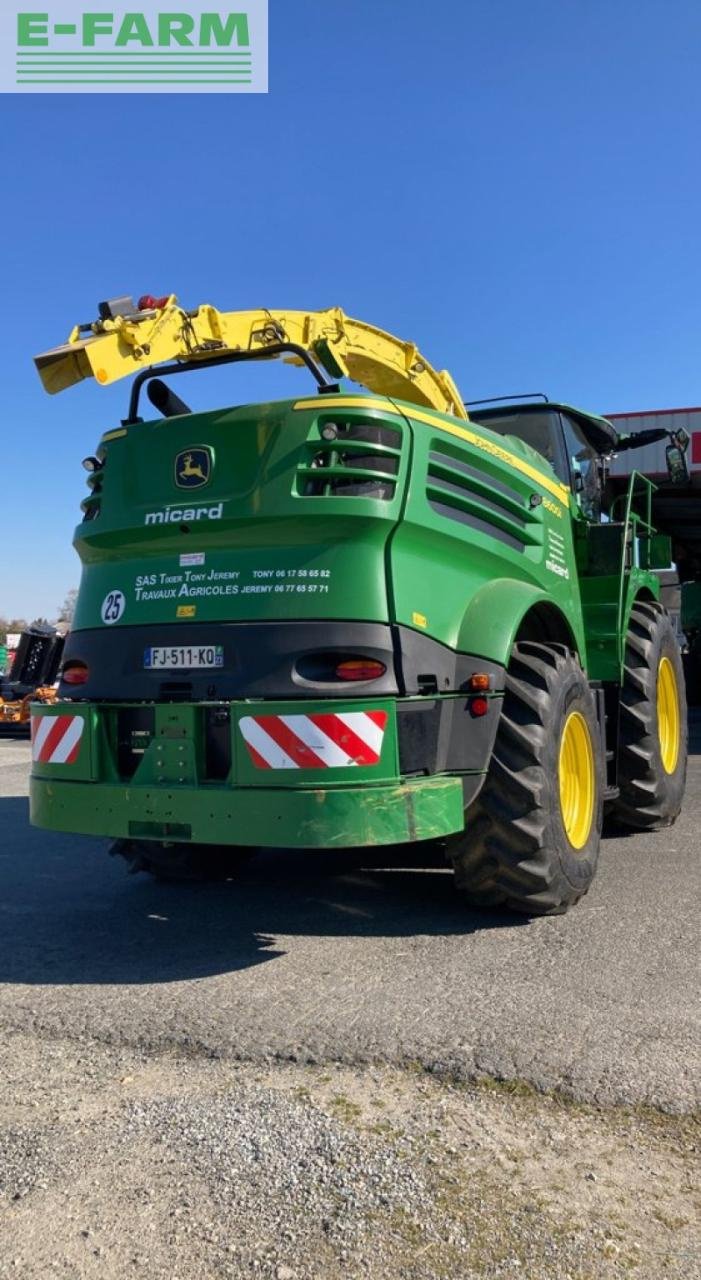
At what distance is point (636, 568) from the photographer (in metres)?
6.77

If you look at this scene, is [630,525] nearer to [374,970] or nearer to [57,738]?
[374,970]

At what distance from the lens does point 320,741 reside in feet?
12.9

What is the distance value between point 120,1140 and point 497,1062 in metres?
1.18

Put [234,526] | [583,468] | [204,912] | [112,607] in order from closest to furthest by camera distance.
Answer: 1. [234,526]
2. [112,607]
3. [204,912]
4. [583,468]

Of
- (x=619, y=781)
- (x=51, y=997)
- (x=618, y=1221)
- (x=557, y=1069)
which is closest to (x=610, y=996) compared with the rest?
(x=557, y=1069)

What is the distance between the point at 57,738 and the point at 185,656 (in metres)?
0.79

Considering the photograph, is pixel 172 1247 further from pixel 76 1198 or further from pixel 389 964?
pixel 389 964

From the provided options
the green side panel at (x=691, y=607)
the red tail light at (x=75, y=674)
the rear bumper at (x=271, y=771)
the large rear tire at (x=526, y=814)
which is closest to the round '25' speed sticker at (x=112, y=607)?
the red tail light at (x=75, y=674)

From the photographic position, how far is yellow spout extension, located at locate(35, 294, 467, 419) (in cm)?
478

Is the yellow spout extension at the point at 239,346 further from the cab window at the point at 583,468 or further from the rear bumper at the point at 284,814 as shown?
the rear bumper at the point at 284,814

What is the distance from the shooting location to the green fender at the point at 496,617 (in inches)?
174

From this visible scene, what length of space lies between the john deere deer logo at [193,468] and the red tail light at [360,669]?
3.59ft

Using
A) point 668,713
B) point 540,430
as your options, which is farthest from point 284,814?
point 668,713

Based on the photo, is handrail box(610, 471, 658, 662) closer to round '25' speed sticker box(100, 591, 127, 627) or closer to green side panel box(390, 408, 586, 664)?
green side panel box(390, 408, 586, 664)
